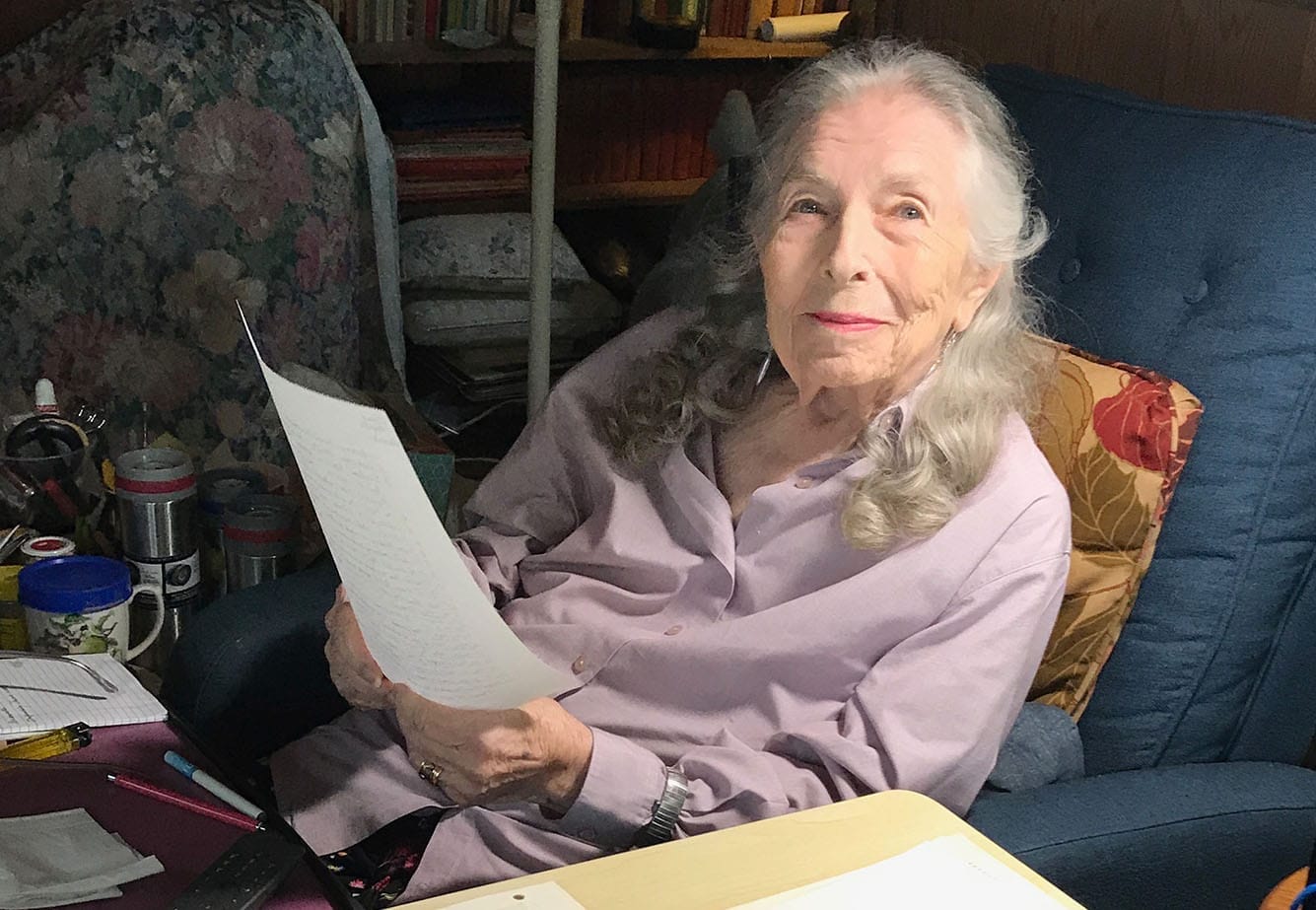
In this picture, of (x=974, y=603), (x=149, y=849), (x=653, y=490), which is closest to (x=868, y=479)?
(x=974, y=603)

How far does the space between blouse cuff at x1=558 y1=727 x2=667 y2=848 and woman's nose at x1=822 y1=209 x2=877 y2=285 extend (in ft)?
1.48

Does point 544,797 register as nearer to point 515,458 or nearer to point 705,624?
point 705,624

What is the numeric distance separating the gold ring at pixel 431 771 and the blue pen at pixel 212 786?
0.63 ft

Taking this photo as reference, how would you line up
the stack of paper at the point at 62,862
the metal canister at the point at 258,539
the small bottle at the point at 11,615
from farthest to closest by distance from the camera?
the metal canister at the point at 258,539 < the small bottle at the point at 11,615 < the stack of paper at the point at 62,862

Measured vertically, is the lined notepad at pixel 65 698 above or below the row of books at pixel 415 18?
below

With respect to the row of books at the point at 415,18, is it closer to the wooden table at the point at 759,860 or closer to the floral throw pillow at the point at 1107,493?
the floral throw pillow at the point at 1107,493

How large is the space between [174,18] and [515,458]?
97 cm

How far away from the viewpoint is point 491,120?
279 centimetres

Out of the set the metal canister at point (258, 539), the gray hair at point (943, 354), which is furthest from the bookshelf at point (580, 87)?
the gray hair at point (943, 354)

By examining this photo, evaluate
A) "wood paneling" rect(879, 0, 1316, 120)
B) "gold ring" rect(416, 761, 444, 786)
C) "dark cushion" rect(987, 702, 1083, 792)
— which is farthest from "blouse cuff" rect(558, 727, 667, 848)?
"wood paneling" rect(879, 0, 1316, 120)

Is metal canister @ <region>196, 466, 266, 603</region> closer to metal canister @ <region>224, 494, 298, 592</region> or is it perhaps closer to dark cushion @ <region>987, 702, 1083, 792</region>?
metal canister @ <region>224, 494, 298, 592</region>

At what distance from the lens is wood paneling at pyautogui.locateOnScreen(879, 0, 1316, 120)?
5.48ft

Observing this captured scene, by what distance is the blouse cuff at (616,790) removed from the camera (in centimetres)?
118

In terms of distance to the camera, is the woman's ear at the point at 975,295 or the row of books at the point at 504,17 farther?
the row of books at the point at 504,17
